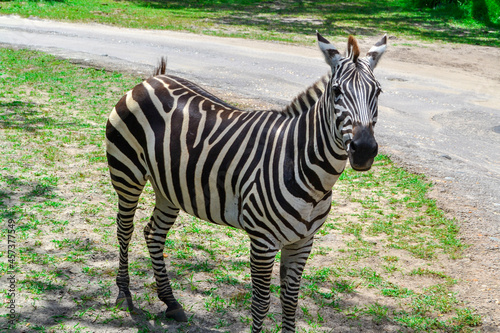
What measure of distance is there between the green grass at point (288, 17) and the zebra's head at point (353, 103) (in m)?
14.8

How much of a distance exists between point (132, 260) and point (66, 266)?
0.66m

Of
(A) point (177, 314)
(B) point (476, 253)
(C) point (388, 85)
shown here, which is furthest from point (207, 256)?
(C) point (388, 85)

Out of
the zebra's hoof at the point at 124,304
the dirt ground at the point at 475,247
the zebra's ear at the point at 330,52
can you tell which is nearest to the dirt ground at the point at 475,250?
the dirt ground at the point at 475,247

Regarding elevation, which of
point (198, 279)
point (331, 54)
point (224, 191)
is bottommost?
point (198, 279)

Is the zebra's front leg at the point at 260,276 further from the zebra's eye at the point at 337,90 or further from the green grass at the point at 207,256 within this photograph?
the zebra's eye at the point at 337,90

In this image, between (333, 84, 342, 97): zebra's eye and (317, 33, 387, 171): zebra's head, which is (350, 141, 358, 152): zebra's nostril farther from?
(333, 84, 342, 97): zebra's eye

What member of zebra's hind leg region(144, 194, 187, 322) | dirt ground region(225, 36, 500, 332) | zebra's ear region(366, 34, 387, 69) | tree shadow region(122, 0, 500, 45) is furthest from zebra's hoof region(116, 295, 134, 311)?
tree shadow region(122, 0, 500, 45)

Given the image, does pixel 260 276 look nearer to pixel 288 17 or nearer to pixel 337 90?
pixel 337 90

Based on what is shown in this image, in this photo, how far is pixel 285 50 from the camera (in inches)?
649

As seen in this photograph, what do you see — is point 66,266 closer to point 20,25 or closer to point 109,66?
point 109,66

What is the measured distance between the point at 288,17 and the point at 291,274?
805 inches

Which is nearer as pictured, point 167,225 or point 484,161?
point 167,225

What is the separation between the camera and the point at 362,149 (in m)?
3.20

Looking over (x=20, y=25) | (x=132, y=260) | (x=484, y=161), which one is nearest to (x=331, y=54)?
(x=132, y=260)
